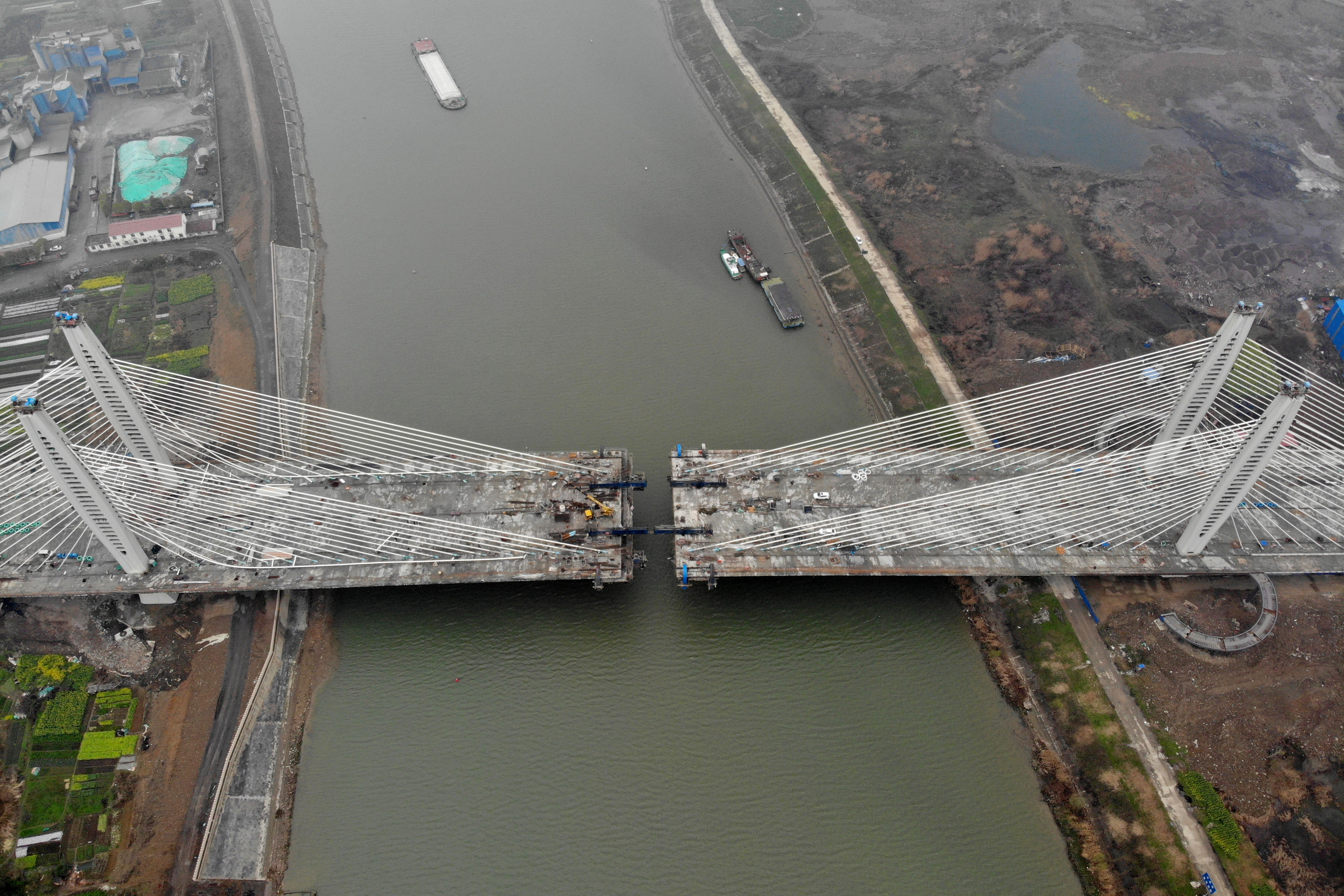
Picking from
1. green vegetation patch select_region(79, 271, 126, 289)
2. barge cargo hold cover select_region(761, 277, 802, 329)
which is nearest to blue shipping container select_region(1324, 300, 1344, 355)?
barge cargo hold cover select_region(761, 277, 802, 329)

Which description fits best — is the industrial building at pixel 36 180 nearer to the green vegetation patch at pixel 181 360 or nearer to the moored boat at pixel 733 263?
the green vegetation patch at pixel 181 360

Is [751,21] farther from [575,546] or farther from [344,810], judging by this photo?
[344,810]

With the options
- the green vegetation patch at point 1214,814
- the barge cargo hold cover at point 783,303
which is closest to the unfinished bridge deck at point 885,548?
the green vegetation patch at point 1214,814

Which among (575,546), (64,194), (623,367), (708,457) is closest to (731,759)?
(575,546)

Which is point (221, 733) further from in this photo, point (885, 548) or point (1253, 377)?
point (1253, 377)

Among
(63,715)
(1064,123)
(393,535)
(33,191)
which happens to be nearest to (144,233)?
(33,191)

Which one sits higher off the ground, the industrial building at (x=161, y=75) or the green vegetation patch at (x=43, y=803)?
the industrial building at (x=161, y=75)

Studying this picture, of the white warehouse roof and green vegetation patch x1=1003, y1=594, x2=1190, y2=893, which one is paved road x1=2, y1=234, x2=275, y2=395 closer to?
the white warehouse roof
